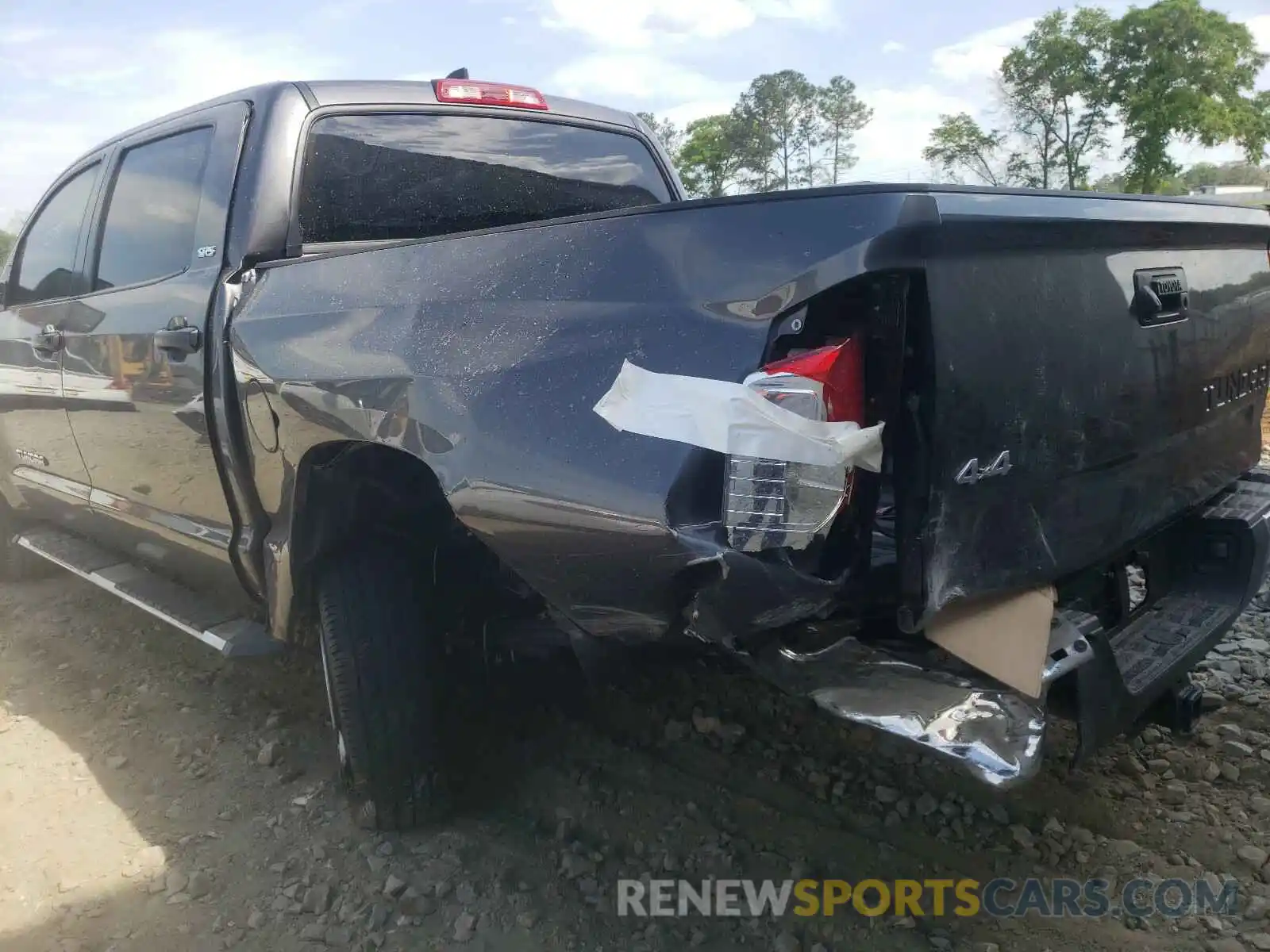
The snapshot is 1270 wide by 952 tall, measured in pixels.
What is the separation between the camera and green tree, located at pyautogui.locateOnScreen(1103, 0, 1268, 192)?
88.9 feet

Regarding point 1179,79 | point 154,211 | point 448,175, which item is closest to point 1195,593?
point 448,175

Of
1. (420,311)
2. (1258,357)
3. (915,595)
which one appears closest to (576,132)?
(420,311)

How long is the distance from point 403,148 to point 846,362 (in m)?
2.25

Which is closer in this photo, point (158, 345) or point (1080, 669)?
point (1080, 669)

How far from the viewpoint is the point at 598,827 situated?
2773 mm

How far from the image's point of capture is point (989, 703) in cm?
169

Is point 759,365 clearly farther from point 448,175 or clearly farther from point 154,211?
point 154,211

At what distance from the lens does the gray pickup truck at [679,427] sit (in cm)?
168

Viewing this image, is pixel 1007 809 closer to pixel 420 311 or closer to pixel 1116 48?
pixel 420 311

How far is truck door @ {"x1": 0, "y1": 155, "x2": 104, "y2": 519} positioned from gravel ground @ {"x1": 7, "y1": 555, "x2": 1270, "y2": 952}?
1.11 meters

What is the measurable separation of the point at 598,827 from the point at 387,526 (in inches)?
39.3

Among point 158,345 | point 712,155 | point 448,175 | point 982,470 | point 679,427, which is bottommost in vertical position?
point 982,470

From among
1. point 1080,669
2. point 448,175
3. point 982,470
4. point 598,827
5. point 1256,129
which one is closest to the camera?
point 982,470

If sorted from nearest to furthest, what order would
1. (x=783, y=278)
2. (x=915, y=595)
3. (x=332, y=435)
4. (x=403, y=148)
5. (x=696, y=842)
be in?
(x=783, y=278) → (x=915, y=595) → (x=332, y=435) → (x=696, y=842) → (x=403, y=148)
